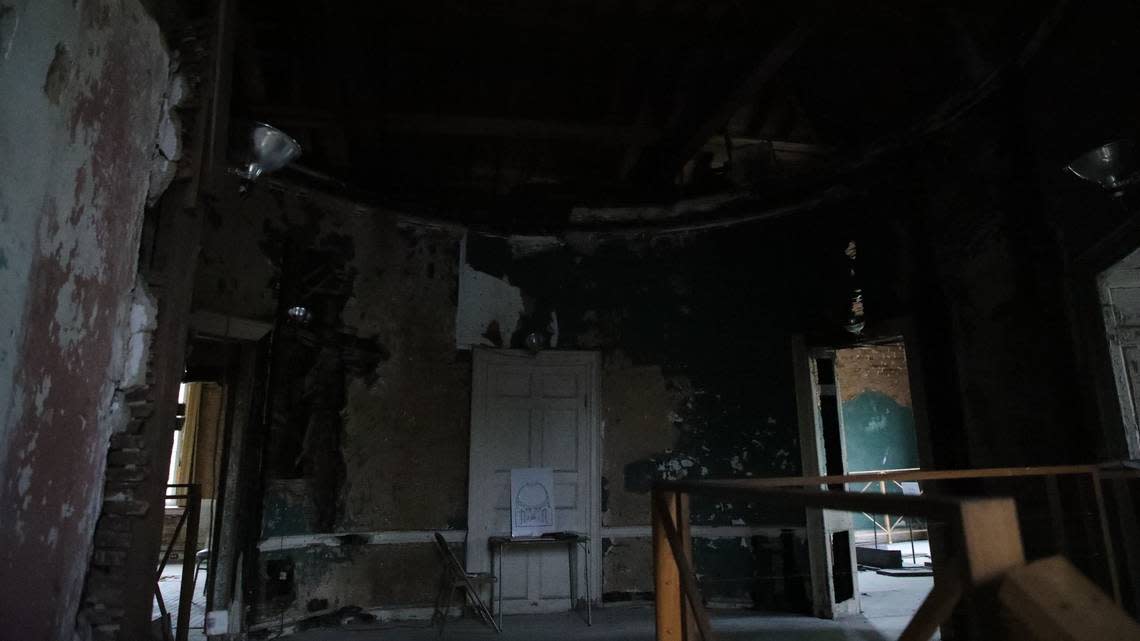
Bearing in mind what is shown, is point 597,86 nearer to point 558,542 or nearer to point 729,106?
point 729,106

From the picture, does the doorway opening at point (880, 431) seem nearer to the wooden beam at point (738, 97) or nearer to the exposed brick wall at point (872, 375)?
the exposed brick wall at point (872, 375)

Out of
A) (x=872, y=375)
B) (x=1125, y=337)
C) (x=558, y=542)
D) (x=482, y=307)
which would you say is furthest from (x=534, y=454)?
(x=872, y=375)

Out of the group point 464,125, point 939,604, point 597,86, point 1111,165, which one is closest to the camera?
point 939,604

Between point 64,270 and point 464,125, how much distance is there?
3.39m

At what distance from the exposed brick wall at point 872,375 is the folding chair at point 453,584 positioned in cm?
781

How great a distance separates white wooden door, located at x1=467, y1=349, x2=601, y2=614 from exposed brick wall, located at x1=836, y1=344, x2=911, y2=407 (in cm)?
669

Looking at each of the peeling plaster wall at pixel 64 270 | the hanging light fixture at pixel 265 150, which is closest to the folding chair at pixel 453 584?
the peeling plaster wall at pixel 64 270

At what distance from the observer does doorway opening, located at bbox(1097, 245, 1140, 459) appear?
3.63m

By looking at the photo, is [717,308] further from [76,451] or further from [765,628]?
[76,451]

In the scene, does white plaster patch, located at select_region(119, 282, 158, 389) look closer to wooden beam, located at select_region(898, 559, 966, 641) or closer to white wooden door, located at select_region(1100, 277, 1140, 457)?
wooden beam, located at select_region(898, 559, 966, 641)

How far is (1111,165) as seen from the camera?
3162 mm

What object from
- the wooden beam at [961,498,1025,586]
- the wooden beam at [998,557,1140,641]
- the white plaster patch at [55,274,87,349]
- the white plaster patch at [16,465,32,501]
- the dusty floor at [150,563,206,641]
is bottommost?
the dusty floor at [150,563,206,641]

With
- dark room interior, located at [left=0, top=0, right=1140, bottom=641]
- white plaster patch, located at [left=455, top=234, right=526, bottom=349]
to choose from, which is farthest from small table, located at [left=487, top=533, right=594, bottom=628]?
white plaster patch, located at [left=455, top=234, right=526, bottom=349]

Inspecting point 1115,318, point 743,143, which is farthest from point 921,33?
point 1115,318
